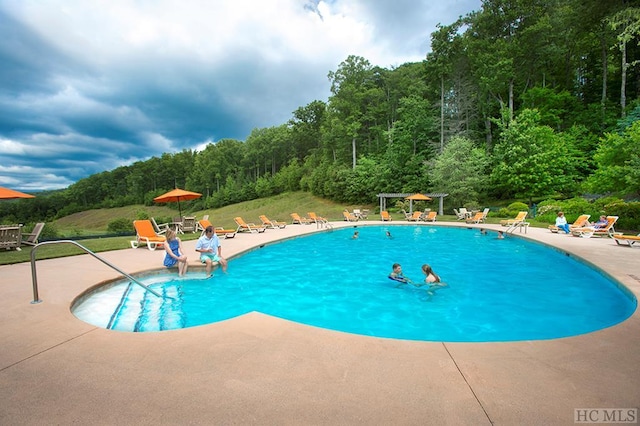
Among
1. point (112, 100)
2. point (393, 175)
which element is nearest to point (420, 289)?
point (112, 100)

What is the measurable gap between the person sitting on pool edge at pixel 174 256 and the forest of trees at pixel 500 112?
1778 centimetres

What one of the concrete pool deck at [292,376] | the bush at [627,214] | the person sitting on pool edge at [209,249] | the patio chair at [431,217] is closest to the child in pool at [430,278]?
the concrete pool deck at [292,376]

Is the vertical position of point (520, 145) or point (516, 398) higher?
point (520, 145)

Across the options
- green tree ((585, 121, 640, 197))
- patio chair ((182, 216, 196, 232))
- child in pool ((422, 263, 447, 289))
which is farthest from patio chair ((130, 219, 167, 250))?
green tree ((585, 121, 640, 197))

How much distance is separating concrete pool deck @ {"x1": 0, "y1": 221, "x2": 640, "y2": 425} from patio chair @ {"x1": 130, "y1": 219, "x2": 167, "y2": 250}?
5.95 meters

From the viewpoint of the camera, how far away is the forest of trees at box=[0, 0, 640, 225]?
2283cm

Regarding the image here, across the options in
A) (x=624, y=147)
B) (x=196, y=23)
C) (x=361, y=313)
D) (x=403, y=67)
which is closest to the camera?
(x=361, y=313)

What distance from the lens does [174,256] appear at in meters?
6.65

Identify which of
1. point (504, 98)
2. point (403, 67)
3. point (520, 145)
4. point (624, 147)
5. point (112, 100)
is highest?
point (403, 67)

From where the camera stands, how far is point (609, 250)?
338 inches

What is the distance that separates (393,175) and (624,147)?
20.3 m

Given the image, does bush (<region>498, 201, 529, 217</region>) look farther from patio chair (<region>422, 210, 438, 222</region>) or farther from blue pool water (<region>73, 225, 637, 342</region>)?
blue pool water (<region>73, 225, 637, 342</region>)

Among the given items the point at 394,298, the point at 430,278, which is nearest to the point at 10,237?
the point at 394,298

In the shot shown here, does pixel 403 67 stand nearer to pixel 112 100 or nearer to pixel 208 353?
pixel 112 100
